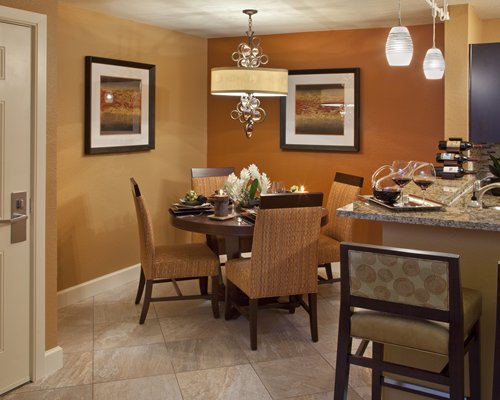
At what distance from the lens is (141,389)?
3.27 meters

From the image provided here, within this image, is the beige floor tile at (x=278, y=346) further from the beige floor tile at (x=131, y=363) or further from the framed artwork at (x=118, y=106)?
the framed artwork at (x=118, y=106)

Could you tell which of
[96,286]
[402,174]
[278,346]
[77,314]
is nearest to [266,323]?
[278,346]

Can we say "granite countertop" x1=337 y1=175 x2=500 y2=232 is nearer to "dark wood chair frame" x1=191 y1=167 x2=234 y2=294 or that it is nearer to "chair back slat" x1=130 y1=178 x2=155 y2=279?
"chair back slat" x1=130 y1=178 x2=155 y2=279

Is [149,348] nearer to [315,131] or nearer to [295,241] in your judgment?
[295,241]

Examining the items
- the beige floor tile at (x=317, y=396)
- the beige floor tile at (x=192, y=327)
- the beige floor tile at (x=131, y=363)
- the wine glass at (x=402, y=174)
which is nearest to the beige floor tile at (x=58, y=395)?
the beige floor tile at (x=131, y=363)

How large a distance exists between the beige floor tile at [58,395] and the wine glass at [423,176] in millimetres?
2074

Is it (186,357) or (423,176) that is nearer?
(423,176)

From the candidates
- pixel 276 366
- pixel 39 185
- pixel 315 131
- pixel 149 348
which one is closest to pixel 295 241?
pixel 276 366

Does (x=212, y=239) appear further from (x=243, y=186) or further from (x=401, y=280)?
(x=401, y=280)

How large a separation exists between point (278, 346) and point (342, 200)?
65.1 inches

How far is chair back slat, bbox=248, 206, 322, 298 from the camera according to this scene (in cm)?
371

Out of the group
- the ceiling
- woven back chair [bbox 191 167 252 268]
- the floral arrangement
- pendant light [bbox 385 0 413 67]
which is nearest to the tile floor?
the floral arrangement

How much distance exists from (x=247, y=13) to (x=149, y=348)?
274cm

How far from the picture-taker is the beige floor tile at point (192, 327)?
4094mm
